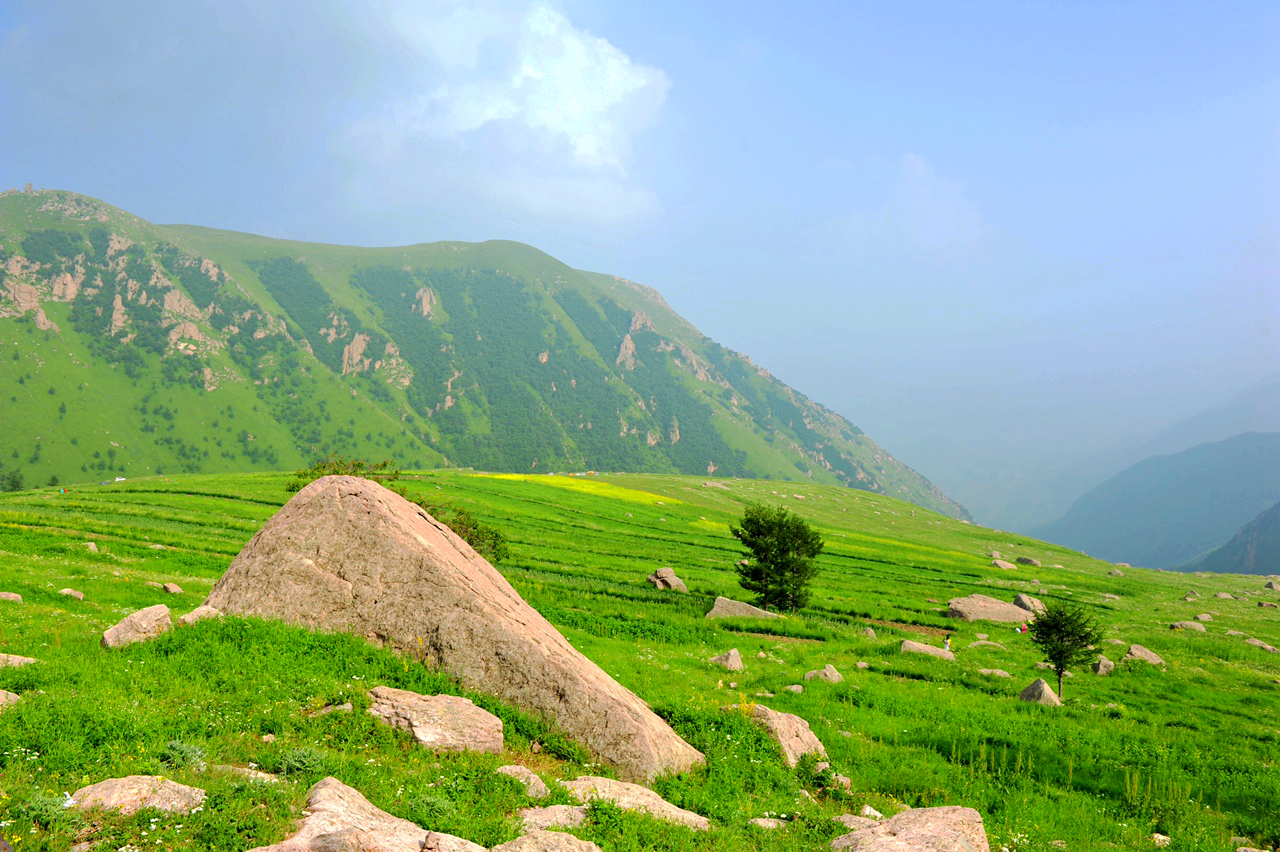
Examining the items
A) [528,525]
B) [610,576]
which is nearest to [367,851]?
[610,576]

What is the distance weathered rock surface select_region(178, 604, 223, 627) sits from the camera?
543 inches

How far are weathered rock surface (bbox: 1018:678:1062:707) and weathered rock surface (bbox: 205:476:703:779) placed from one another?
16.7 m

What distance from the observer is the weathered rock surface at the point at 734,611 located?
113 feet

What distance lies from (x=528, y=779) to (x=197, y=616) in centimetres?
990

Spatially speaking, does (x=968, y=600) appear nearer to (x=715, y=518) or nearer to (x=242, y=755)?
(x=242, y=755)

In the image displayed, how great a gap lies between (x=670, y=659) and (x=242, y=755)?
17458mm

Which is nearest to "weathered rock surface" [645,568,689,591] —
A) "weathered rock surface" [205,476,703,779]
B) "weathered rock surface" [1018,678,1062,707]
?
"weathered rock surface" [1018,678,1062,707]

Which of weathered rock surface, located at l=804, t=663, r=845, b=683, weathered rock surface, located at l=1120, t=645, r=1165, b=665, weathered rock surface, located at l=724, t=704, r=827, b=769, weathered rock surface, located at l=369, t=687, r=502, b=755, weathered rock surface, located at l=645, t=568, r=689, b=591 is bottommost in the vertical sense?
weathered rock surface, located at l=645, t=568, r=689, b=591

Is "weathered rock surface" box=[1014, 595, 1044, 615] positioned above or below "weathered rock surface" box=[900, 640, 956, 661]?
below

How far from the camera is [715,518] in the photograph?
11312cm

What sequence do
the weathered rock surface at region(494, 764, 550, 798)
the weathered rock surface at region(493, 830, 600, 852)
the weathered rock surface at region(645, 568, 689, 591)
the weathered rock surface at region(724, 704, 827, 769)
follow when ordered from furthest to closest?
the weathered rock surface at region(645, 568, 689, 591)
the weathered rock surface at region(724, 704, 827, 769)
the weathered rock surface at region(494, 764, 550, 798)
the weathered rock surface at region(493, 830, 600, 852)

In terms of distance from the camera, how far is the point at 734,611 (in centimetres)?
3509

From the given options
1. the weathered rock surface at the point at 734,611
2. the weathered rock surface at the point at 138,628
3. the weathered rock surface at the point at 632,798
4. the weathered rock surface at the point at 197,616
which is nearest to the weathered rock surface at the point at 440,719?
the weathered rock surface at the point at 632,798

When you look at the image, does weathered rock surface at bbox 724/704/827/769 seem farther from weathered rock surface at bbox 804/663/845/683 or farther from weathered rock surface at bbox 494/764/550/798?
weathered rock surface at bbox 804/663/845/683
